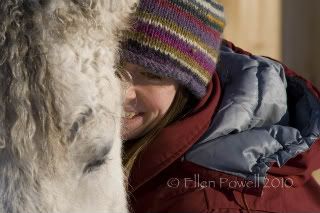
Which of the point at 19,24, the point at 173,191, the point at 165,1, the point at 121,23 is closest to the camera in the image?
the point at 19,24

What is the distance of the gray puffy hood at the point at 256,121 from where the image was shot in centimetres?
88

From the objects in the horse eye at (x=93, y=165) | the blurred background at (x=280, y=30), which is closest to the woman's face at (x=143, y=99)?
the horse eye at (x=93, y=165)

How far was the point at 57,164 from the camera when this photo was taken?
23.4 inches

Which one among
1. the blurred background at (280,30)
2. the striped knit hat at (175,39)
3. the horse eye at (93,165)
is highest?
the striped knit hat at (175,39)

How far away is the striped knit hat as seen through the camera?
2.47 ft

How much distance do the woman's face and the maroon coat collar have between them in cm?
3

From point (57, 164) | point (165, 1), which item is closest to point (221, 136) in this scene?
point (165, 1)

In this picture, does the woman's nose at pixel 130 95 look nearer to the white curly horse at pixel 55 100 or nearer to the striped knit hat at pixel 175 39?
the striped knit hat at pixel 175 39

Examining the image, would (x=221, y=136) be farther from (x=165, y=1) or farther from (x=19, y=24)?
(x=19, y=24)

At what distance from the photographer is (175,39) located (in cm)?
78

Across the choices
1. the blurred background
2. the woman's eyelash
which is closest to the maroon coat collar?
the woman's eyelash

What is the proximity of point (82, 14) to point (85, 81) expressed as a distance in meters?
0.07

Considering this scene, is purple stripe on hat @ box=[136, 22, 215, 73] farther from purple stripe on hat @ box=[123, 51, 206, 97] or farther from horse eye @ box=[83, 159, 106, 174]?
horse eye @ box=[83, 159, 106, 174]

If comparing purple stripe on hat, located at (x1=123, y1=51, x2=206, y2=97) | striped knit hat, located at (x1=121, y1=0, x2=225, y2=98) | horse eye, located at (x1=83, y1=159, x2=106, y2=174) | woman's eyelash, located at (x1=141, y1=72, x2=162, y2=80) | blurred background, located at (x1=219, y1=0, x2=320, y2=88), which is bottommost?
blurred background, located at (x1=219, y1=0, x2=320, y2=88)
